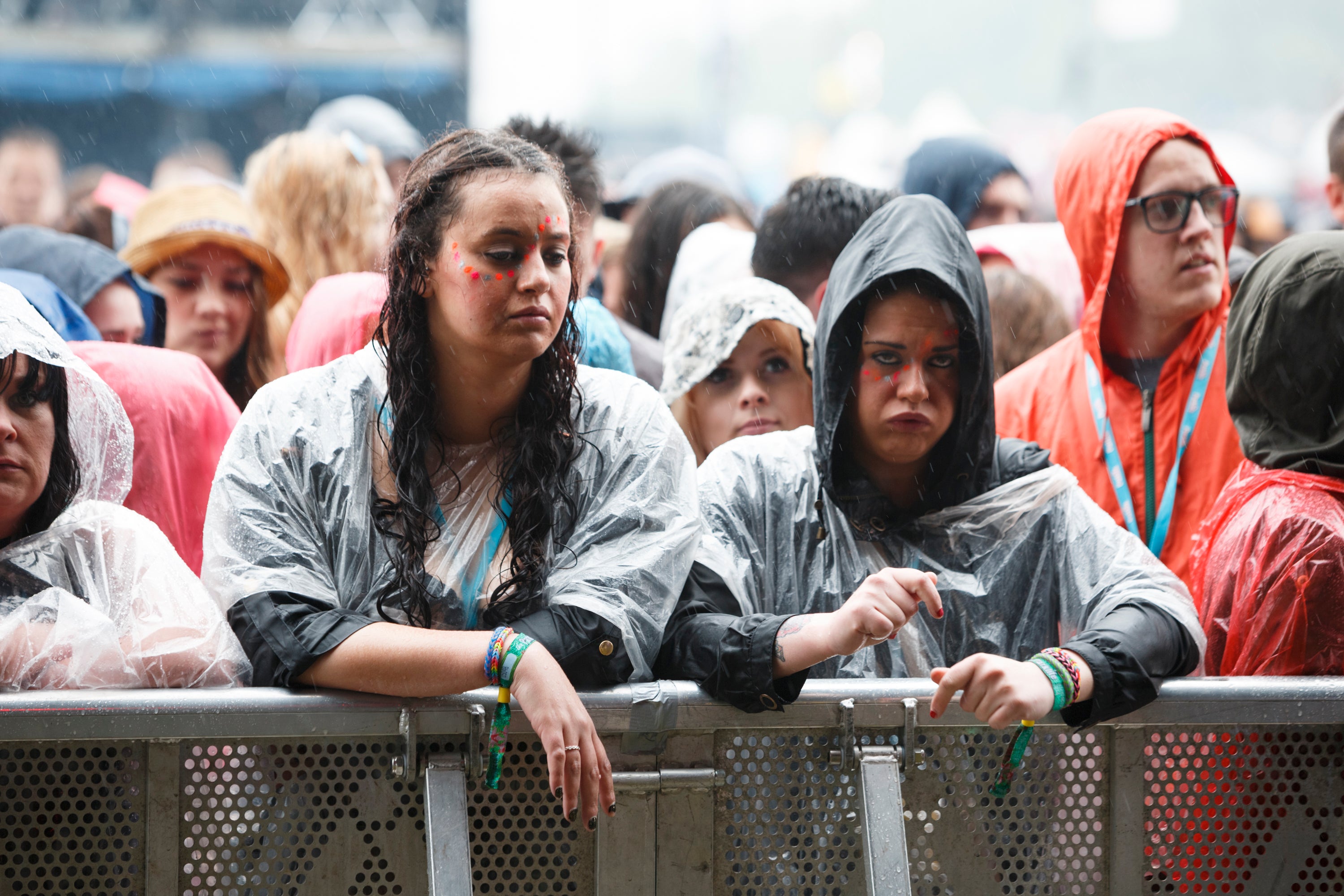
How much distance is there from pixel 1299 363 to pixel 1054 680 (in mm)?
1011

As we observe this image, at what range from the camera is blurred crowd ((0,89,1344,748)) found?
2.26m

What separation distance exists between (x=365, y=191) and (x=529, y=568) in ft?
8.19

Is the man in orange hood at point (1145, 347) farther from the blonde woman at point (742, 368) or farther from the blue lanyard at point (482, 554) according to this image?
the blue lanyard at point (482, 554)

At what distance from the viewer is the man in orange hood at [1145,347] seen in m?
3.21

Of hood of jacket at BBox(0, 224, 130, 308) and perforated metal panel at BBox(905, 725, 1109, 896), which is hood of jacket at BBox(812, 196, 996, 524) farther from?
hood of jacket at BBox(0, 224, 130, 308)

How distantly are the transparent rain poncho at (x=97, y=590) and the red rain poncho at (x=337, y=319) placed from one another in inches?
35.7

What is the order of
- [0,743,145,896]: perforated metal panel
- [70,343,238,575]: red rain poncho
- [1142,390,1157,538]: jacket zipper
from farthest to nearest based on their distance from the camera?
1. [1142,390,1157,538]: jacket zipper
2. [70,343,238,575]: red rain poncho
3. [0,743,145,896]: perforated metal panel

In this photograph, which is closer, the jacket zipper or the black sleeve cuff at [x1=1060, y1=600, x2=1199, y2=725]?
the black sleeve cuff at [x1=1060, y1=600, x2=1199, y2=725]

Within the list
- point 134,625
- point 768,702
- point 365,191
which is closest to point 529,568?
point 768,702

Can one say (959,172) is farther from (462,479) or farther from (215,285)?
(462,479)

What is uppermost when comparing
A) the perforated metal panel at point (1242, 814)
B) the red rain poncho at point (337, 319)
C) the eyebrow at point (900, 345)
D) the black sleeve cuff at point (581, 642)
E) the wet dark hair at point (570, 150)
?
the wet dark hair at point (570, 150)

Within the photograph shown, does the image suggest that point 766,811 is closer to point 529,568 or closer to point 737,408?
point 529,568

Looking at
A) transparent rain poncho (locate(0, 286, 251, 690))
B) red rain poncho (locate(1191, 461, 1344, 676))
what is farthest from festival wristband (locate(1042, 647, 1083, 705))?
transparent rain poncho (locate(0, 286, 251, 690))

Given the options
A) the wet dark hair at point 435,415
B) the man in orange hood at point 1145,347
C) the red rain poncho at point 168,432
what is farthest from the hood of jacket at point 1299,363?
the red rain poncho at point 168,432
